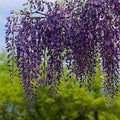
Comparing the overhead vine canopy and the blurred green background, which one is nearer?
the overhead vine canopy

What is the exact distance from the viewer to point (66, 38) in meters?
6.01

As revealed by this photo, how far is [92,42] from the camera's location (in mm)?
6133

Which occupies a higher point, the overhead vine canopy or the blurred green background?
the overhead vine canopy

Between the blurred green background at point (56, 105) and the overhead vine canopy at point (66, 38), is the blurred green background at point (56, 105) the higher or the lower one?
the lower one

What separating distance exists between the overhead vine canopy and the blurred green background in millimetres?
15220

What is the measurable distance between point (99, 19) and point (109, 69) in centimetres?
108

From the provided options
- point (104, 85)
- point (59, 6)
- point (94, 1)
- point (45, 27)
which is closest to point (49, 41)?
point (45, 27)

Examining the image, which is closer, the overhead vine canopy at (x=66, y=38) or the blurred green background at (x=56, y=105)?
the overhead vine canopy at (x=66, y=38)

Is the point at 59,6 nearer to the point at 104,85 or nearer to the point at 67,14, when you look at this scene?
the point at 67,14

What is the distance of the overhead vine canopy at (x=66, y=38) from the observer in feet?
19.1

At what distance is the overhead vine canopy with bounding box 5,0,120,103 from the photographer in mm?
5836

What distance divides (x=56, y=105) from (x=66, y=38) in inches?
687

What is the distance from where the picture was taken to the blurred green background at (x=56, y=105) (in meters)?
21.9

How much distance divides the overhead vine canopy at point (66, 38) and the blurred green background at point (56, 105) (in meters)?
15.2
